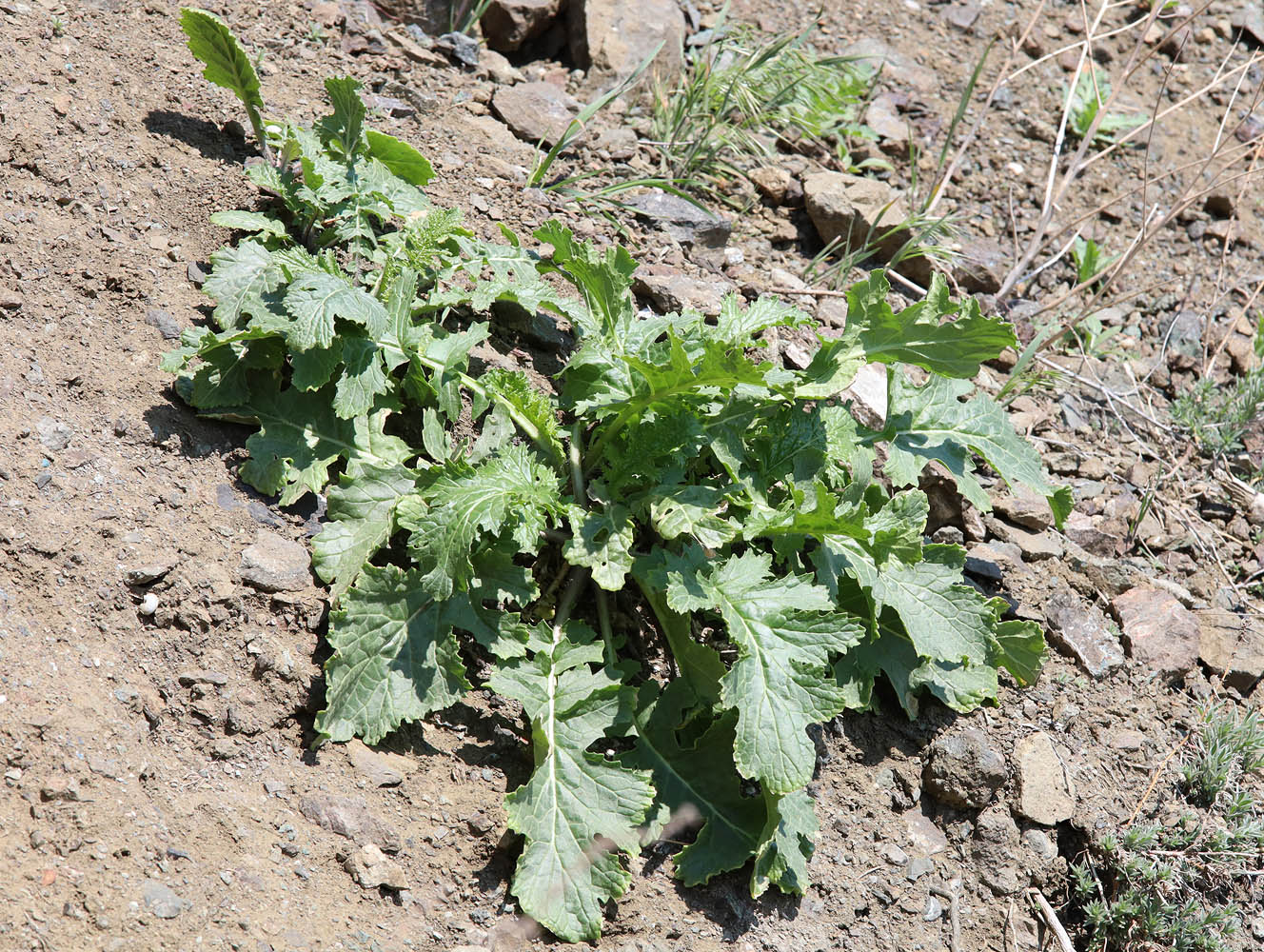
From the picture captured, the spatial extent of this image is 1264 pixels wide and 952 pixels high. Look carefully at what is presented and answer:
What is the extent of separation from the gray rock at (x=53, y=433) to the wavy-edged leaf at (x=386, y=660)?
0.86 metres

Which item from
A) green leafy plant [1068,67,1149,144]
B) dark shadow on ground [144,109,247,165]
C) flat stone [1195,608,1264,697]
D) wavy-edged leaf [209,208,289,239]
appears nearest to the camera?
wavy-edged leaf [209,208,289,239]

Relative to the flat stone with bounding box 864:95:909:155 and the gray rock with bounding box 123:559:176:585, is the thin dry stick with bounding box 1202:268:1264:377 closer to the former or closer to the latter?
the flat stone with bounding box 864:95:909:155

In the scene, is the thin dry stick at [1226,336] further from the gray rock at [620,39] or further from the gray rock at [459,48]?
the gray rock at [459,48]

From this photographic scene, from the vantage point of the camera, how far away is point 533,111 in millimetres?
4566

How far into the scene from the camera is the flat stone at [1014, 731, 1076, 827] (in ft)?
9.92

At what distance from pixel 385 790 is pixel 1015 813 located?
1793 mm

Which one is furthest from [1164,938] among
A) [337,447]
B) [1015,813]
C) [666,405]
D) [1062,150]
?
[1062,150]

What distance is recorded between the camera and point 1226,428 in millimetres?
4320

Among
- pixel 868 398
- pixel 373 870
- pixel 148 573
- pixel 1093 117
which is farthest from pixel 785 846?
pixel 1093 117

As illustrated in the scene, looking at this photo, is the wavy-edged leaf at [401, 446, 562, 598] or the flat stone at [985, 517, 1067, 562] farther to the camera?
the flat stone at [985, 517, 1067, 562]

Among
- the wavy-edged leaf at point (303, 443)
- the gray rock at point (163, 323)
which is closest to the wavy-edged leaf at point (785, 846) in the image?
the wavy-edged leaf at point (303, 443)

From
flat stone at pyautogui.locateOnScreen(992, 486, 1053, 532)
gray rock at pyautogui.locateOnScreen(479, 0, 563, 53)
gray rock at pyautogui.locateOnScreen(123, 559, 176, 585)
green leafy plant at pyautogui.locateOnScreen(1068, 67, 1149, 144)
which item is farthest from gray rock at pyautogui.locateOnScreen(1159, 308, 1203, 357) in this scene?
gray rock at pyautogui.locateOnScreen(123, 559, 176, 585)

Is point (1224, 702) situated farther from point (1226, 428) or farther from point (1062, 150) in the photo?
point (1062, 150)

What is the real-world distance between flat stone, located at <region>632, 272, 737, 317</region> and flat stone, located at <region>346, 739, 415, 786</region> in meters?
1.95
